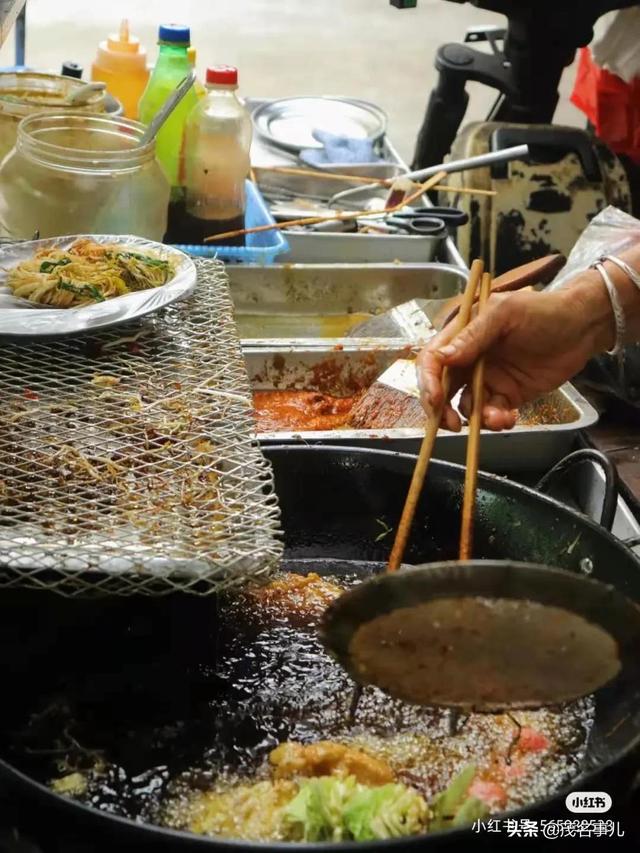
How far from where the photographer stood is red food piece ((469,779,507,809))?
1.42 meters

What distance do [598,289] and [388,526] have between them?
69 centimetres

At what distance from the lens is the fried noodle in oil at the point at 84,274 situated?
1812mm

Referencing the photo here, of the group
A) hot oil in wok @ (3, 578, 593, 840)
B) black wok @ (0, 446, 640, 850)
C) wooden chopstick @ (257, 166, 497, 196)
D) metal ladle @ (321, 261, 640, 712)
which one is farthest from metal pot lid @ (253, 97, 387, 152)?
metal ladle @ (321, 261, 640, 712)

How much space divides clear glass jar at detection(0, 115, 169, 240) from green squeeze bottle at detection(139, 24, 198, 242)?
0.40 m

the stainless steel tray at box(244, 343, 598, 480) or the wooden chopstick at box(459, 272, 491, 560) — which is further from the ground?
the wooden chopstick at box(459, 272, 491, 560)

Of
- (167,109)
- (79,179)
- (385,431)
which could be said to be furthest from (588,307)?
(79,179)

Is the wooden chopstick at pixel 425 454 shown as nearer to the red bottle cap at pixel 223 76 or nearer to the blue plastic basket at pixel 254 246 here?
the blue plastic basket at pixel 254 246

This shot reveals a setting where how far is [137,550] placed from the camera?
1225mm

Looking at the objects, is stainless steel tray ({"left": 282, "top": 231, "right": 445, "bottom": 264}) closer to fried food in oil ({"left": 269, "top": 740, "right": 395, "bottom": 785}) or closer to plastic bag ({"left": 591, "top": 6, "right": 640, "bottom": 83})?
plastic bag ({"left": 591, "top": 6, "right": 640, "bottom": 83})

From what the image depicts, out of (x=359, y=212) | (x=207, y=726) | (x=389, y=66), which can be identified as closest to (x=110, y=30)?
(x=389, y=66)

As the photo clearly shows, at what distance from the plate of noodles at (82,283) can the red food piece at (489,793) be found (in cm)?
101

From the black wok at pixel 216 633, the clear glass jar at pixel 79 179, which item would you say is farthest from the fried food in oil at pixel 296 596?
the clear glass jar at pixel 79 179

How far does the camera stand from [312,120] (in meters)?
4.11

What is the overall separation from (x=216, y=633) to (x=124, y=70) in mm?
2457
